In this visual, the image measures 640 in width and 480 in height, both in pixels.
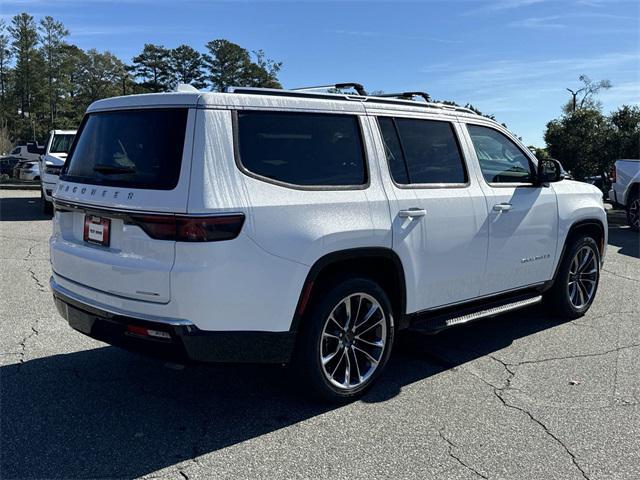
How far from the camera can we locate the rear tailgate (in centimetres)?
333

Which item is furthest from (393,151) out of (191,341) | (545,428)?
(545,428)

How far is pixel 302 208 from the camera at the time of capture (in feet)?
11.8

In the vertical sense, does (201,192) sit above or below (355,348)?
above

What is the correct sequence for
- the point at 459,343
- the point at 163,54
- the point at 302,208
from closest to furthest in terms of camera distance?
the point at 302,208 → the point at 459,343 → the point at 163,54

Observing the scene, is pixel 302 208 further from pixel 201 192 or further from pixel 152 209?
pixel 152 209

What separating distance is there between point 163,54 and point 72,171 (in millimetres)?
75987

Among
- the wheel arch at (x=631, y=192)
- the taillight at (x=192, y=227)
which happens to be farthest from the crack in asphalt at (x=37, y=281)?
the wheel arch at (x=631, y=192)

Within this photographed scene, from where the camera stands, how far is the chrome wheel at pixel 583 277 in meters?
6.07

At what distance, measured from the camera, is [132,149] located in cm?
363

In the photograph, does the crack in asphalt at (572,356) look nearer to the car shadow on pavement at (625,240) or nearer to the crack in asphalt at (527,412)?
the crack in asphalt at (527,412)

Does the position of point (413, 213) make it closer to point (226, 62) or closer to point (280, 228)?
point (280, 228)

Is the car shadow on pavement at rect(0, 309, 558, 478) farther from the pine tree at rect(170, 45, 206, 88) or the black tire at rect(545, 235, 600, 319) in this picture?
the pine tree at rect(170, 45, 206, 88)

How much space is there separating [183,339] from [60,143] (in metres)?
12.4

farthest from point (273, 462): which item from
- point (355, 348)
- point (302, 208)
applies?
point (302, 208)
